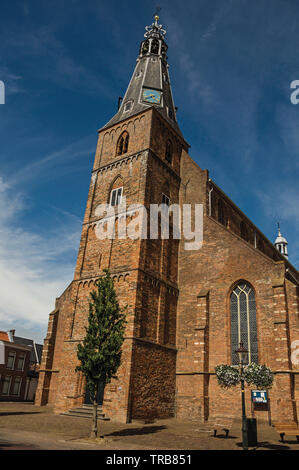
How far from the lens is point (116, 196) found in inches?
1022

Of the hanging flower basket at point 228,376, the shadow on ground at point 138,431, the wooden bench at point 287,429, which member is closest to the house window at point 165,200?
the hanging flower basket at point 228,376

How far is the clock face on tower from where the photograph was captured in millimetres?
30344

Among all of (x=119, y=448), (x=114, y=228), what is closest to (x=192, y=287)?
(x=114, y=228)

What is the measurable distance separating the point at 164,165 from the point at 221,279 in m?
9.56

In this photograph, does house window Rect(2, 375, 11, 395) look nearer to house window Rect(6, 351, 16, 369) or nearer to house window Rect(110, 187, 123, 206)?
house window Rect(6, 351, 16, 369)

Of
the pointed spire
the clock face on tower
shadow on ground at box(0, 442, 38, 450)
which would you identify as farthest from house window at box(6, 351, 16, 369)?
the pointed spire

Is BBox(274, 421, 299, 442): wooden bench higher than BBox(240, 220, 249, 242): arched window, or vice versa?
BBox(240, 220, 249, 242): arched window

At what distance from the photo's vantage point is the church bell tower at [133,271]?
20.2m

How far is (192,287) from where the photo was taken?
24.4 m

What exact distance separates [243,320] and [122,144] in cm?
1600

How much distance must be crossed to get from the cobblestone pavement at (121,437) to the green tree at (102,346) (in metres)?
1.76

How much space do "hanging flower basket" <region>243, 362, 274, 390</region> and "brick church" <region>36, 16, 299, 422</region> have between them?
732 millimetres
